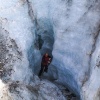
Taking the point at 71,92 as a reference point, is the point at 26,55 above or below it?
above

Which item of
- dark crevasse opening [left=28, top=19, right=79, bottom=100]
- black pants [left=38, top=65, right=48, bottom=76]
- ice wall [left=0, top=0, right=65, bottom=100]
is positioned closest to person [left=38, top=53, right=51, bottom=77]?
black pants [left=38, top=65, right=48, bottom=76]

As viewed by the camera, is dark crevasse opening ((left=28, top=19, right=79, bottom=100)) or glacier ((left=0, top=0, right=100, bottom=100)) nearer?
glacier ((left=0, top=0, right=100, bottom=100))

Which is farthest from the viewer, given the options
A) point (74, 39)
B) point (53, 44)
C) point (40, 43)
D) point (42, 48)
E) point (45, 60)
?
point (42, 48)

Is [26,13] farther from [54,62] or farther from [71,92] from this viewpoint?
[71,92]

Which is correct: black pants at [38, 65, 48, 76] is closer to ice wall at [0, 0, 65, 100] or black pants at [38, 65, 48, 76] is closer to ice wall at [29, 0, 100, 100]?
ice wall at [29, 0, 100, 100]

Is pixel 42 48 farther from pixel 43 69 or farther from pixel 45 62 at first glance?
pixel 43 69

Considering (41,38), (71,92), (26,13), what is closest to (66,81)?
(71,92)

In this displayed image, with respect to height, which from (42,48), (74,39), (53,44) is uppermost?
(74,39)

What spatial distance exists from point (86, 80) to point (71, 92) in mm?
1550

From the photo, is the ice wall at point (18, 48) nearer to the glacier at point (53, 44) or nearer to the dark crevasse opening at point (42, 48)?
the glacier at point (53, 44)

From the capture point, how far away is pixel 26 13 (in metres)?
10.8

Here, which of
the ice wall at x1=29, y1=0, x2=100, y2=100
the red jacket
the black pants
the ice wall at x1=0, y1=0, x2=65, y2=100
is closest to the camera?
the ice wall at x1=29, y1=0, x2=100, y2=100

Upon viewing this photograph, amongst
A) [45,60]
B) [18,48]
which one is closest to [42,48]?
[45,60]

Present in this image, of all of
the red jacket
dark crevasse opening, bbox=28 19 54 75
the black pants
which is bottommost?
the black pants
